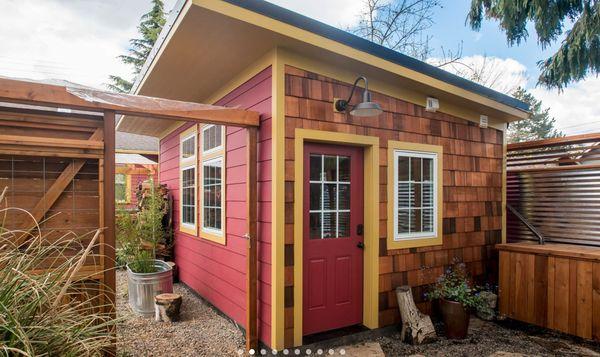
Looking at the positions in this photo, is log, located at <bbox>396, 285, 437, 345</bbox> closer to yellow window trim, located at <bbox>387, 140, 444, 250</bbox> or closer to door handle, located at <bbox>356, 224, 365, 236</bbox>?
yellow window trim, located at <bbox>387, 140, 444, 250</bbox>

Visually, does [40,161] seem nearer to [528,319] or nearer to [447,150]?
[447,150]

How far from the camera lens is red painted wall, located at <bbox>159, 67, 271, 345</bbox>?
10.4 ft

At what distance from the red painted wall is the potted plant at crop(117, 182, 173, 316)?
1.71ft

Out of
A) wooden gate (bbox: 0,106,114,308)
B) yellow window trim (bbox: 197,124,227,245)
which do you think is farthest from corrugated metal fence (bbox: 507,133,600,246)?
wooden gate (bbox: 0,106,114,308)

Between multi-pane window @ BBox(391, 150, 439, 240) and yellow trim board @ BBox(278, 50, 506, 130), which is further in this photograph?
multi-pane window @ BBox(391, 150, 439, 240)

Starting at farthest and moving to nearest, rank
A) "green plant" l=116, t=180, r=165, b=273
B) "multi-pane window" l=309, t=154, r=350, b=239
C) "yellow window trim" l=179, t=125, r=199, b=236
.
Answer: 1. "yellow window trim" l=179, t=125, r=199, b=236
2. "green plant" l=116, t=180, r=165, b=273
3. "multi-pane window" l=309, t=154, r=350, b=239

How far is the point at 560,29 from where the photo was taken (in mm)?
6359

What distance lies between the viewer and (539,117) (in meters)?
23.8

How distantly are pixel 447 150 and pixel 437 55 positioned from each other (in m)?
9.57

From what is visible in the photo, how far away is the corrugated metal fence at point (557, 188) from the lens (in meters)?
4.23

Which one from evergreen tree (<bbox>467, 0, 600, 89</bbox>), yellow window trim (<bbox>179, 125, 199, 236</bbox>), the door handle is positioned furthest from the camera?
evergreen tree (<bbox>467, 0, 600, 89</bbox>)

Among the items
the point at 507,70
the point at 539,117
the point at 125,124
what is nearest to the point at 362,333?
the point at 125,124

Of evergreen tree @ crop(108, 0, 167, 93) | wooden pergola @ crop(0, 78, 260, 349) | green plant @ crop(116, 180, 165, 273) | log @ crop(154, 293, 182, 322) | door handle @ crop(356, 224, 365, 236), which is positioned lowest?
log @ crop(154, 293, 182, 322)

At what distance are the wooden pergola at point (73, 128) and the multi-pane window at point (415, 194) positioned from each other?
7.72 ft
